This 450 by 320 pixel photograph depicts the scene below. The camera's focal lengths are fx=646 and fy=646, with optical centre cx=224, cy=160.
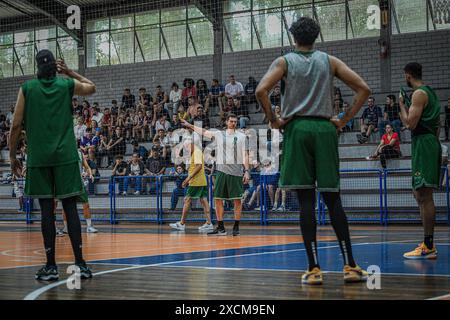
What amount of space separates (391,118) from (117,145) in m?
9.07

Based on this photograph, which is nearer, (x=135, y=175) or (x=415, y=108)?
(x=415, y=108)

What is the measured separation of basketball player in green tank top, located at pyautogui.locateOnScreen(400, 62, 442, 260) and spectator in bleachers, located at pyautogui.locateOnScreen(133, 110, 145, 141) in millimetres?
15741

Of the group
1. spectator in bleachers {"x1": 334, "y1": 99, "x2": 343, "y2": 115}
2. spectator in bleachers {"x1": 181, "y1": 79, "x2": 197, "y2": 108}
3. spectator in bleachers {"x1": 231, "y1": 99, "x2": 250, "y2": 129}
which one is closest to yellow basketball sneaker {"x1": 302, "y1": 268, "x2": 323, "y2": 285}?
spectator in bleachers {"x1": 334, "y1": 99, "x2": 343, "y2": 115}

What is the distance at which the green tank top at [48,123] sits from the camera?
5.43 metres

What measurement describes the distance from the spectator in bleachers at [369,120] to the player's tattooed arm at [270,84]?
1381cm

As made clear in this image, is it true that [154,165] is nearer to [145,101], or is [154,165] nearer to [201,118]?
[201,118]

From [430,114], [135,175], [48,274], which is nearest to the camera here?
[48,274]

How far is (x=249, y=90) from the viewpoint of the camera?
2173 cm

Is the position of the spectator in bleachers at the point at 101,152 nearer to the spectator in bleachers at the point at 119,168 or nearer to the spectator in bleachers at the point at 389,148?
the spectator in bleachers at the point at 119,168

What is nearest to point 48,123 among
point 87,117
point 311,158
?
point 311,158

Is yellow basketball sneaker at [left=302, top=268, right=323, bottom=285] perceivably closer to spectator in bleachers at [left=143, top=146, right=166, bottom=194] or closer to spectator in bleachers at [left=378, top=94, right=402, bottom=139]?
spectator in bleachers at [left=378, top=94, right=402, bottom=139]

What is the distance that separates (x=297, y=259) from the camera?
698 centimetres

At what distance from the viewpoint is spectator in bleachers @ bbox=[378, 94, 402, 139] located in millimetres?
18016
